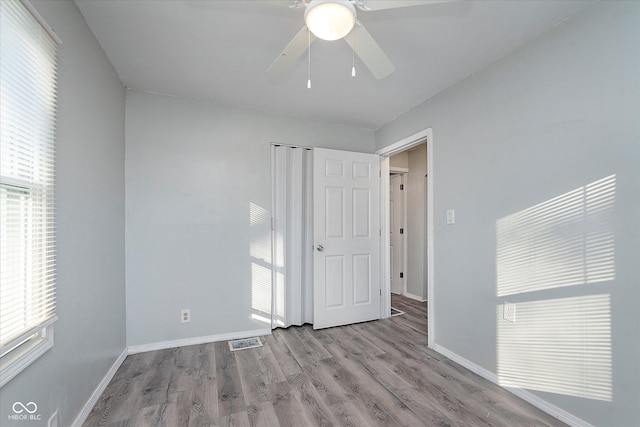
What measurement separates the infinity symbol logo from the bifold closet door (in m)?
2.02

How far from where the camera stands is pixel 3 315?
1.06 m

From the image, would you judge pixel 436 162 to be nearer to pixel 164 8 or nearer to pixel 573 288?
pixel 573 288

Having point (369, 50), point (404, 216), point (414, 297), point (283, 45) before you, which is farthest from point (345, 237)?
point (369, 50)

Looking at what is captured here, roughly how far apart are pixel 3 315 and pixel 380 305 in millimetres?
3198

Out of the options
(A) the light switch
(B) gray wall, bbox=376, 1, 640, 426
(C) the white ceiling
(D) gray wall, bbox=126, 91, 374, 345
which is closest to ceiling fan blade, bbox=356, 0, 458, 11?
(C) the white ceiling

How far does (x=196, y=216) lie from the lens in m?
2.76

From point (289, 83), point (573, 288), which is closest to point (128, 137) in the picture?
point (289, 83)

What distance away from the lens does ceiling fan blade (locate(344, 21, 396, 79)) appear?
130 cm

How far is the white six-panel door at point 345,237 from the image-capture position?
3180 millimetres

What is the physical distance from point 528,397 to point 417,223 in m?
2.86

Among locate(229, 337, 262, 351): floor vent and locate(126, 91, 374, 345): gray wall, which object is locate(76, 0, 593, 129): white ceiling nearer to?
locate(126, 91, 374, 345): gray wall

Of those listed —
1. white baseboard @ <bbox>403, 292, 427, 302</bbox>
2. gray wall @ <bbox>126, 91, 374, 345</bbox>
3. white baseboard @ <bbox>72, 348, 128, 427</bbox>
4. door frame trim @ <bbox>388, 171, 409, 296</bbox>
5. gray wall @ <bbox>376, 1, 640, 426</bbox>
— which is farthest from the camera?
door frame trim @ <bbox>388, 171, 409, 296</bbox>

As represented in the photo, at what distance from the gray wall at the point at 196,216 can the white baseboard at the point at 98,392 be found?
10.9 inches

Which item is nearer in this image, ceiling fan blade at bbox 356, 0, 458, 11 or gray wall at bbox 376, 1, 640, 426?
ceiling fan blade at bbox 356, 0, 458, 11
